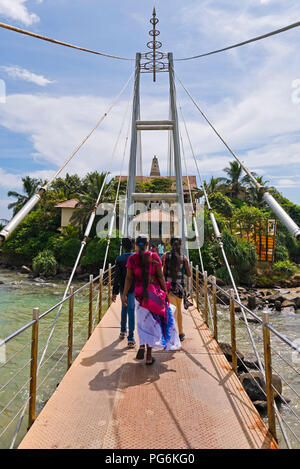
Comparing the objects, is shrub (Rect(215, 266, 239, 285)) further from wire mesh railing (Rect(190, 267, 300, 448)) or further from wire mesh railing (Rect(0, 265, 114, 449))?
wire mesh railing (Rect(0, 265, 114, 449))

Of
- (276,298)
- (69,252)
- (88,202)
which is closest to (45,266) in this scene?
(69,252)

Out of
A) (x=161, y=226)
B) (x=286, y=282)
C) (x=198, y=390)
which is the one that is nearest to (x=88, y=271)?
(x=161, y=226)

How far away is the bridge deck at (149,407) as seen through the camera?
209cm

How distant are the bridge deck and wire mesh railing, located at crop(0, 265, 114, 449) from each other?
270 mm

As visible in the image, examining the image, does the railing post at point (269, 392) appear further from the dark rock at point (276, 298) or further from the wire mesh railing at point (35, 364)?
the dark rock at point (276, 298)

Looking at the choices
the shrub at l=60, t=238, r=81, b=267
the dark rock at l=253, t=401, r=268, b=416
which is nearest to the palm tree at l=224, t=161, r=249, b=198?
the shrub at l=60, t=238, r=81, b=267

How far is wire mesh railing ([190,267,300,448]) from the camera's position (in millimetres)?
2293

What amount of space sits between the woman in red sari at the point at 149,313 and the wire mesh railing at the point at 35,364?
77cm

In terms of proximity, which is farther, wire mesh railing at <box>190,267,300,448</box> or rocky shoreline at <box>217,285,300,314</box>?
rocky shoreline at <box>217,285,300,314</box>

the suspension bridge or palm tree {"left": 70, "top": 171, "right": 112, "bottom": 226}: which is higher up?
palm tree {"left": 70, "top": 171, "right": 112, "bottom": 226}

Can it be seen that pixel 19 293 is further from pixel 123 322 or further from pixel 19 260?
pixel 123 322

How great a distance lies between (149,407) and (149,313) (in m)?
0.96

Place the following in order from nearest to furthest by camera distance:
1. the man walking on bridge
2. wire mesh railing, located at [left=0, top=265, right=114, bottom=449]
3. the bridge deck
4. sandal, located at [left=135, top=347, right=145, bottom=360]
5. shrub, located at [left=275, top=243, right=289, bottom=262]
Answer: the bridge deck → wire mesh railing, located at [left=0, top=265, right=114, bottom=449] → sandal, located at [left=135, top=347, right=145, bottom=360] → the man walking on bridge → shrub, located at [left=275, top=243, right=289, bottom=262]

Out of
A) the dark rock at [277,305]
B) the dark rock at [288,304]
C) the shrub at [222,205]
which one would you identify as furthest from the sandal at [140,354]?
the shrub at [222,205]
